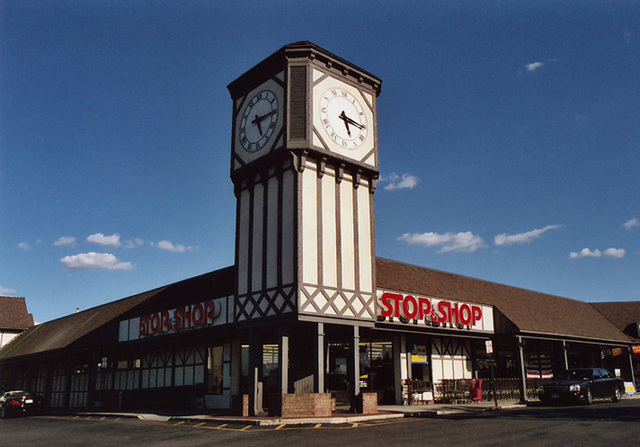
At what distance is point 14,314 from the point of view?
51.2 metres

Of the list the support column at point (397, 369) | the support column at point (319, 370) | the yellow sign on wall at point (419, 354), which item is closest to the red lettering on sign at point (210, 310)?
the support column at point (319, 370)

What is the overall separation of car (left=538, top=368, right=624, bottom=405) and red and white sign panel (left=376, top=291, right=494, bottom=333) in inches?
185

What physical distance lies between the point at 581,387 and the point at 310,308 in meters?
12.3

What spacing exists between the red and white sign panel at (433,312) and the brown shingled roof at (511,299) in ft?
1.86

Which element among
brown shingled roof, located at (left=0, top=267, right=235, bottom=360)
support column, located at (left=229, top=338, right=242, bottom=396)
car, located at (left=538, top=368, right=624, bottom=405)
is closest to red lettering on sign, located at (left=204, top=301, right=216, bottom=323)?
brown shingled roof, located at (left=0, top=267, right=235, bottom=360)

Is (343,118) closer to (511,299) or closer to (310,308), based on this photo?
(310,308)

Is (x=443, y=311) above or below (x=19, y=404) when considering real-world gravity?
above

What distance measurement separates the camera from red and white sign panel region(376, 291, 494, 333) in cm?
2380

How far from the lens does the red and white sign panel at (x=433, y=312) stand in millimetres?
23797

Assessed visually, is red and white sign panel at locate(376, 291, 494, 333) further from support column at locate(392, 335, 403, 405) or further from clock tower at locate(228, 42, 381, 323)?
support column at locate(392, 335, 403, 405)

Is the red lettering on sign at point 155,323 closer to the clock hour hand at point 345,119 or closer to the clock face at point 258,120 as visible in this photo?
the clock face at point 258,120

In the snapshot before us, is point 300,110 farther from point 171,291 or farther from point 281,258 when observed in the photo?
point 171,291

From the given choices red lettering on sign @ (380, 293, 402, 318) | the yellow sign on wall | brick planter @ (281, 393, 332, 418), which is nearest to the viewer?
brick planter @ (281, 393, 332, 418)

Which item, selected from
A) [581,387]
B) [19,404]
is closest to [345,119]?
[581,387]
